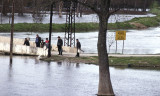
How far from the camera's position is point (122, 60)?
47.2 m

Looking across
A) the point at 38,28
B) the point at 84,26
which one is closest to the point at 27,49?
the point at 38,28

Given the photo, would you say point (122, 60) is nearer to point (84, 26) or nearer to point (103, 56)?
point (103, 56)

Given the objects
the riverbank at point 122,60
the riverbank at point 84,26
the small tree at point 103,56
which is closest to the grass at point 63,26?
the riverbank at point 84,26

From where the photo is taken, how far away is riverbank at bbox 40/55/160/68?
46.3 m

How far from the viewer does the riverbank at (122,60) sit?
152 ft

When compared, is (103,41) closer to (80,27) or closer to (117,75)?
(117,75)

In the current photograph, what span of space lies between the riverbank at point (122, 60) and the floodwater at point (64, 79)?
1081 mm

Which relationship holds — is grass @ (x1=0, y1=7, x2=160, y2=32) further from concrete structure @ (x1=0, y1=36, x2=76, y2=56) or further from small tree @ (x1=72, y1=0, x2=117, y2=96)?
small tree @ (x1=72, y1=0, x2=117, y2=96)

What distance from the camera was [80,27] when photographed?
116 m

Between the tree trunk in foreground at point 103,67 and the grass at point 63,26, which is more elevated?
the grass at point 63,26

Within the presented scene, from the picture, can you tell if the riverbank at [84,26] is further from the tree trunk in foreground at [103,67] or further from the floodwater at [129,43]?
the tree trunk in foreground at [103,67]

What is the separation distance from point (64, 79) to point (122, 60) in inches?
411

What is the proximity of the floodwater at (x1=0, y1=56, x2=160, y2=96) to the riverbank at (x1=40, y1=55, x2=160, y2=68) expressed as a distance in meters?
1.08

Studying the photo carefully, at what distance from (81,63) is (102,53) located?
20.1 meters
